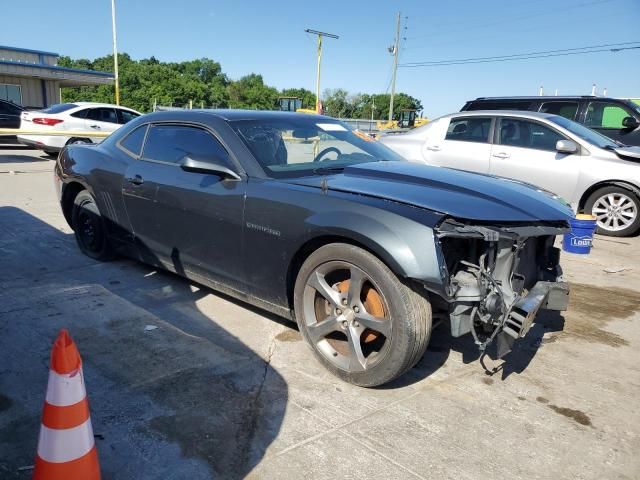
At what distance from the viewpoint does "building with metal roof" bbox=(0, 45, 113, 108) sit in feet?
76.4

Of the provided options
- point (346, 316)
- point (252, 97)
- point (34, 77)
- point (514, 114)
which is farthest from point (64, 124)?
point (252, 97)

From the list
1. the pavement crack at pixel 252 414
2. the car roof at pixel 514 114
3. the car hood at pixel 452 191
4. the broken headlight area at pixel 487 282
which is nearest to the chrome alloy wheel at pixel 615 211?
the car roof at pixel 514 114

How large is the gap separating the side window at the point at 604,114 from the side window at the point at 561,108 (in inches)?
9.4

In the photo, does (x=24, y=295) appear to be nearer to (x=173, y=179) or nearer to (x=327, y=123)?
(x=173, y=179)

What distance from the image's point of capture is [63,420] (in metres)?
1.79

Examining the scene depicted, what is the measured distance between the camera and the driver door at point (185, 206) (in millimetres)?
3396

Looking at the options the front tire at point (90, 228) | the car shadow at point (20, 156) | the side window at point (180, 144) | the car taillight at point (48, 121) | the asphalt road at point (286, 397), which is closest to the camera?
the asphalt road at point (286, 397)

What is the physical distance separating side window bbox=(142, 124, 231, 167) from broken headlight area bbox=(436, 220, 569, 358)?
1.64 m

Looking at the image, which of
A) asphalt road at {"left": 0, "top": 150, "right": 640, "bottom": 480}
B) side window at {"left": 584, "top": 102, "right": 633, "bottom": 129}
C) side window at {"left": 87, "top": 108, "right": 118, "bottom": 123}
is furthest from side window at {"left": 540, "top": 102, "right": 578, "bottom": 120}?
side window at {"left": 87, "top": 108, "right": 118, "bottom": 123}

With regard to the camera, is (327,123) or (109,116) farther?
(109,116)

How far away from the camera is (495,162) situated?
723 centimetres

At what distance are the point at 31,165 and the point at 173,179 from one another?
10400mm

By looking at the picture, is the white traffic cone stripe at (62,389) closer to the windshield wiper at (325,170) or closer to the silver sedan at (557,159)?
the windshield wiper at (325,170)

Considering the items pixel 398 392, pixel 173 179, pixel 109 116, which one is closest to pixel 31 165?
pixel 109 116
